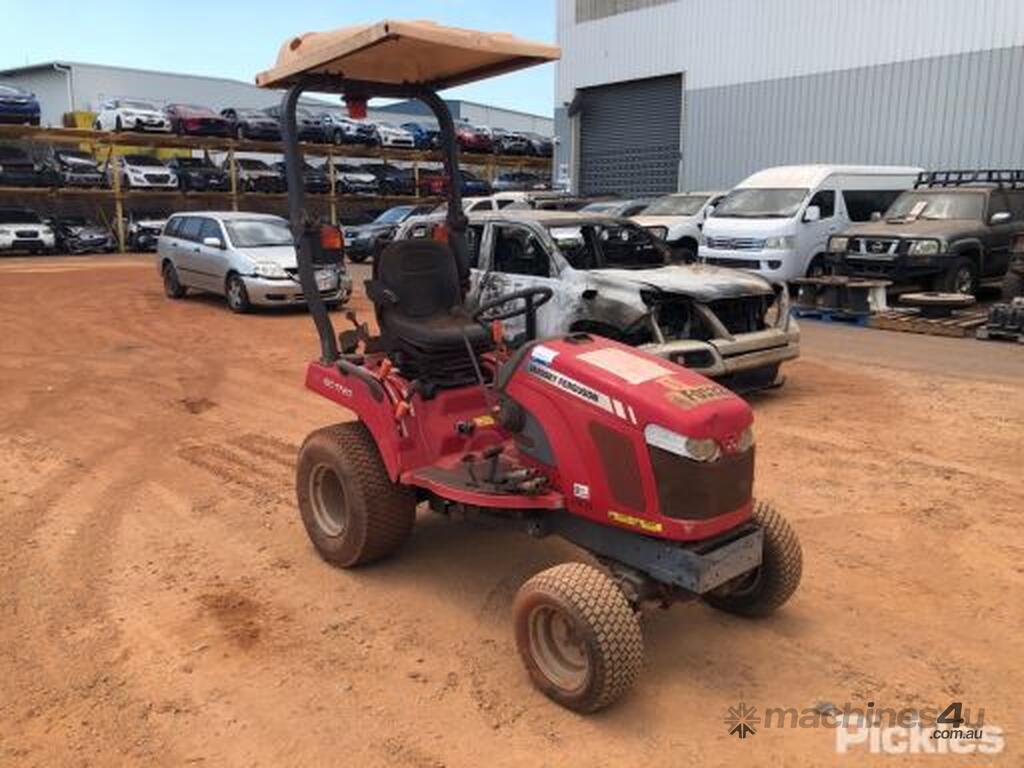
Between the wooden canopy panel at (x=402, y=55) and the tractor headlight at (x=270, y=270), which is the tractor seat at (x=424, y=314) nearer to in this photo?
the wooden canopy panel at (x=402, y=55)

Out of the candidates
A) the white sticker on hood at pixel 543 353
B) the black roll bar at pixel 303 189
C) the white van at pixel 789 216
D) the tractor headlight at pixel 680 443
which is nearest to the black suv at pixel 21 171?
the white van at pixel 789 216

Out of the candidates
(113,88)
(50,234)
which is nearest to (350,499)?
(50,234)

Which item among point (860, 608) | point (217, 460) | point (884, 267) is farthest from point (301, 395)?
point (884, 267)

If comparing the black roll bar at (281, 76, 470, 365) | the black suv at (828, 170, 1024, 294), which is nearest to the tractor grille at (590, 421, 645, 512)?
the black roll bar at (281, 76, 470, 365)

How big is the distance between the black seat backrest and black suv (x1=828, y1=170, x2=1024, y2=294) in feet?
33.9

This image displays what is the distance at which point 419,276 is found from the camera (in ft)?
14.7

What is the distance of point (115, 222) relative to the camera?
Answer: 92.7 feet

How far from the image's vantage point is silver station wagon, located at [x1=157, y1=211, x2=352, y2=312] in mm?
13500

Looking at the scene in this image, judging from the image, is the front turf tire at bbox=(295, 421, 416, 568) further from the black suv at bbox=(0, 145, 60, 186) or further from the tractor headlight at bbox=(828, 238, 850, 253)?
the black suv at bbox=(0, 145, 60, 186)

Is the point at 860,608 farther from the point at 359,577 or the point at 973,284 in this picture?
the point at 973,284

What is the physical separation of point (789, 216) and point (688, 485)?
12.2 m

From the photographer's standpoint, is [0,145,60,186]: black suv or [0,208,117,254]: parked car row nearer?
[0,208,117,254]: parked car row

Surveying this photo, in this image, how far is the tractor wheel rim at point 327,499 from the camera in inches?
182

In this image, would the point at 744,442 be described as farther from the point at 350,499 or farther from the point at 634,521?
the point at 350,499
